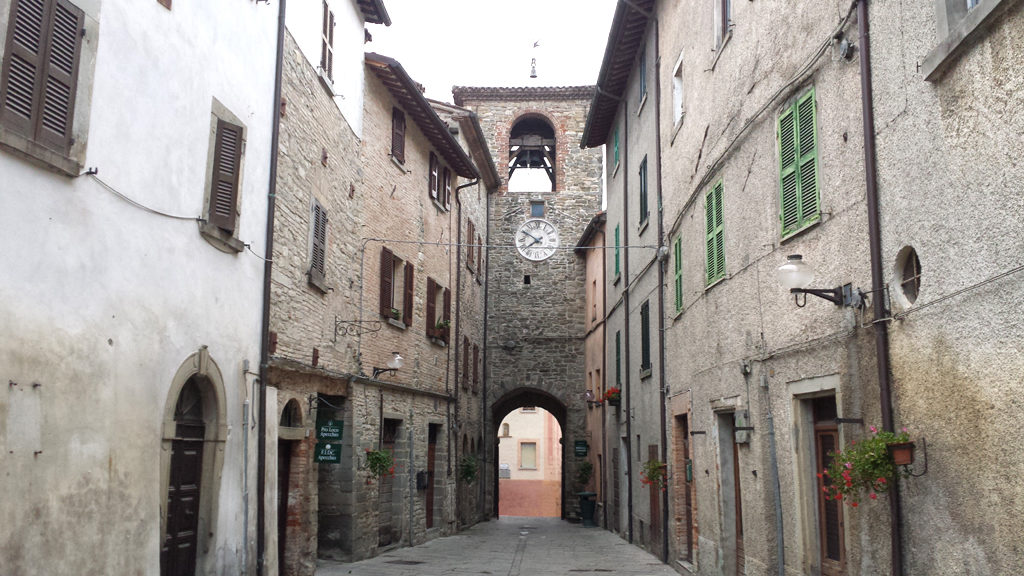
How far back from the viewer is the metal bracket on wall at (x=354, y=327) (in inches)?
526

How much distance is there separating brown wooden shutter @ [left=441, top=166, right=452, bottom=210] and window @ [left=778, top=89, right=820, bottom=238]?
1307cm

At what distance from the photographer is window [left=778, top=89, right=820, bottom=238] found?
7566 millimetres

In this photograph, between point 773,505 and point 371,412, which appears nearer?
point 773,505

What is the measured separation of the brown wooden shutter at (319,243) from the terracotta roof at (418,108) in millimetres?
3505

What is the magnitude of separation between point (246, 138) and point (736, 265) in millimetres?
5513

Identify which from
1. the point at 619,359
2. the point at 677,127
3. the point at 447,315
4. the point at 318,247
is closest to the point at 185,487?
the point at 318,247


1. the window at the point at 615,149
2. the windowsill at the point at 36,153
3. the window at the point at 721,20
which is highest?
the window at the point at 615,149

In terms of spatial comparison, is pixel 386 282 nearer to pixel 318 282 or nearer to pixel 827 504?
pixel 318 282

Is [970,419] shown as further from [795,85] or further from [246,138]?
[246,138]

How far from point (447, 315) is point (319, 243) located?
8255 millimetres

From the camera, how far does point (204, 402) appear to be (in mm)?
9094

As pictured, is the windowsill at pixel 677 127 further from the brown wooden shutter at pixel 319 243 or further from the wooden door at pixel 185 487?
the wooden door at pixel 185 487

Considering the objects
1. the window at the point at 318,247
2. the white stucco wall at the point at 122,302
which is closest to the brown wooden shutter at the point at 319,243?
the window at the point at 318,247

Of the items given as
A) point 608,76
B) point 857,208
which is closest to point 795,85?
point 857,208
